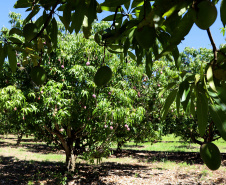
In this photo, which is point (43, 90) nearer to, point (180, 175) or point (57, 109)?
point (57, 109)

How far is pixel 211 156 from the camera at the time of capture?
82cm

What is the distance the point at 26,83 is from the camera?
19.3 feet

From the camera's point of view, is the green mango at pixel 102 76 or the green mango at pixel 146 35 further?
the green mango at pixel 102 76

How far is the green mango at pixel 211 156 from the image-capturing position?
2.67ft

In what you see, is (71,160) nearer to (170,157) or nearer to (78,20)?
(170,157)

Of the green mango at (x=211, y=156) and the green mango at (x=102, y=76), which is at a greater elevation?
the green mango at (x=102, y=76)

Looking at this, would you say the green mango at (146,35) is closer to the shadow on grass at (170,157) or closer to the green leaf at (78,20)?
the green leaf at (78,20)

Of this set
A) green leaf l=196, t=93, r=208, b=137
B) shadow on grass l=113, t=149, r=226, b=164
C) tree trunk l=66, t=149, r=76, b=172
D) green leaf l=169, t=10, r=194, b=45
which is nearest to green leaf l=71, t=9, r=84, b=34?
green leaf l=169, t=10, r=194, b=45

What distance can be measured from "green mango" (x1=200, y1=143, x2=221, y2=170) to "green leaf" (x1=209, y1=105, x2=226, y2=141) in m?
0.23

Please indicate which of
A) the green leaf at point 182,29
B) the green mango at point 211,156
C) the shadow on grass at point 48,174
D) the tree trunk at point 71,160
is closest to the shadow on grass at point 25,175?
the shadow on grass at point 48,174

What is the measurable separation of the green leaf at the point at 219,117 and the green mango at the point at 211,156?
23 cm

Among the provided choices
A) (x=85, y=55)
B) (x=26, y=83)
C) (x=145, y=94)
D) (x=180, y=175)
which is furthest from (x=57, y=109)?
(x=180, y=175)

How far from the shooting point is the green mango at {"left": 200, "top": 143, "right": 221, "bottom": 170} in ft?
2.67

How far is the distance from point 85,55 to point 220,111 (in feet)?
18.2
